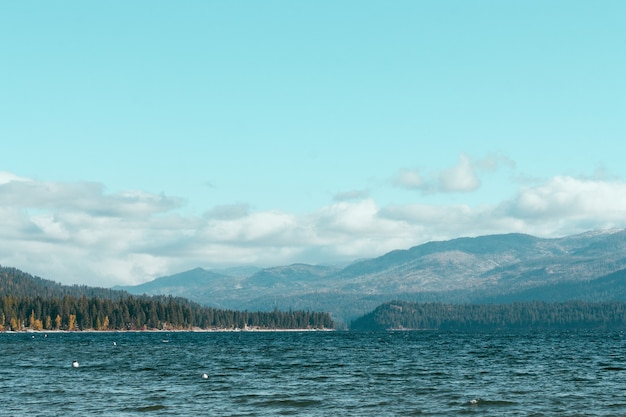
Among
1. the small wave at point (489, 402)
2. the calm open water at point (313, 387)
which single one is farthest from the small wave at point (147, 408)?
the small wave at point (489, 402)

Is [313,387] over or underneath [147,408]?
over

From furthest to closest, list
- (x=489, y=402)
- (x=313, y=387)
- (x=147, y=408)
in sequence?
(x=313, y=387) < (x=489, y=402) < (x=147, y=408)

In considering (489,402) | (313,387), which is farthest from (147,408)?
(489,402)

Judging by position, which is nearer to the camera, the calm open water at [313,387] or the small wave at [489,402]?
the calm open water at [313,387]

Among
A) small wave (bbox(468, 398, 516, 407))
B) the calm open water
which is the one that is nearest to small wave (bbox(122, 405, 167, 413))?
the calm open water

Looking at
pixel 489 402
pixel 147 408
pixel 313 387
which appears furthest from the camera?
pixel 313 387

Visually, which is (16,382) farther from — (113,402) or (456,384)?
(456,384)

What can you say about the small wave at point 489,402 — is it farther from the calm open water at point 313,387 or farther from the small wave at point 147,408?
the small wave at point 147,408

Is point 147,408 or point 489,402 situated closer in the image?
point 147,408

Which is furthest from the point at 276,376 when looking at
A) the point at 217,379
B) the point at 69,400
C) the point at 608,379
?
the point at 608,379

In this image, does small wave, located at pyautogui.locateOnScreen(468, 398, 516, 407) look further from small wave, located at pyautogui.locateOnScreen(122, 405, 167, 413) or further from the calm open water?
small wave, located at pyautogui.locateOnScreen(122, 405, 167, 413)

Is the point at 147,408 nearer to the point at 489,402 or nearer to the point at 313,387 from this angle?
the point at 313,387

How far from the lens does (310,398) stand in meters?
80.1

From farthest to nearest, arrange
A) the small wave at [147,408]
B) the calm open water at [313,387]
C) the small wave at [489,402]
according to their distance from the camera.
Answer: the small wave at [489,402]
the calm open water at [313,387]
the small wave at [147,408]
